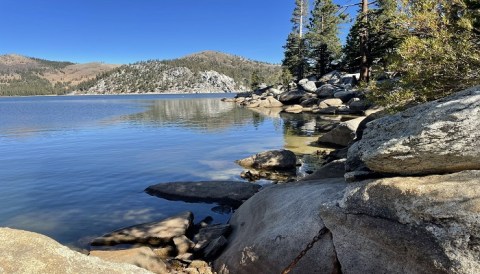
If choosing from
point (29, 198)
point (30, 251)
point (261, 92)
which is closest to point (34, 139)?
point (29, 198)

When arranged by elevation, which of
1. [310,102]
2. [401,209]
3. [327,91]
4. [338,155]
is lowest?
[338,155]

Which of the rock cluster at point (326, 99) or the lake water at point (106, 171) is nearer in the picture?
the lake water at point (106, 171)

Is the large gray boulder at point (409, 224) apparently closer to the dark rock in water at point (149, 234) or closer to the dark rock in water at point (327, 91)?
the dark rock in water at point (149, 234)

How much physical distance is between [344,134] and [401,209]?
63.4ft

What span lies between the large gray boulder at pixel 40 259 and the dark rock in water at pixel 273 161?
14418 millimetres

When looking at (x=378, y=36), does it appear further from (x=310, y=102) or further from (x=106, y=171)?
(x=106, y=171)

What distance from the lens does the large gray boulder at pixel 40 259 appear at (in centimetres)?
433

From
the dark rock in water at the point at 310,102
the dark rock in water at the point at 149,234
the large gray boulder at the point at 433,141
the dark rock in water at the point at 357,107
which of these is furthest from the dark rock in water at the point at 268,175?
the dark rock in water at the point at 310,102

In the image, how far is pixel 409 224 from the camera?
5.11m

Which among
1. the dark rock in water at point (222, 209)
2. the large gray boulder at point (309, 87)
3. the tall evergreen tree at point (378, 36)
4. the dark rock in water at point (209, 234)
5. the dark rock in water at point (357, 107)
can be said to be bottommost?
the dark rock in water at point (222, 209)

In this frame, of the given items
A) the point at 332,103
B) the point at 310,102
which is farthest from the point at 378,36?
the point at 310,102

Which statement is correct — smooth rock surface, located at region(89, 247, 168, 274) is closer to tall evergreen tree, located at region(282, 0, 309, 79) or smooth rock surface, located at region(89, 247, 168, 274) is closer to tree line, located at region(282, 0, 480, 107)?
tree line, located at region(282, 0, 480, 107)

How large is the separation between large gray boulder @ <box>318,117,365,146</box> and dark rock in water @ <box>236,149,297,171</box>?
218 inches

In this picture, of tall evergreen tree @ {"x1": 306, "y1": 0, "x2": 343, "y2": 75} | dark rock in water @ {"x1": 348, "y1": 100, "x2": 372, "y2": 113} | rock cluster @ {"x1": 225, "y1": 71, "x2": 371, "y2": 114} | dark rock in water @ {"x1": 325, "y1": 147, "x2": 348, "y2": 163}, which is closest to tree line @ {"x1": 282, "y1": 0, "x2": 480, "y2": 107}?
dark rock in water @ {"x1": 325, "y1": 147, "x2": 348, "y2": 163}
